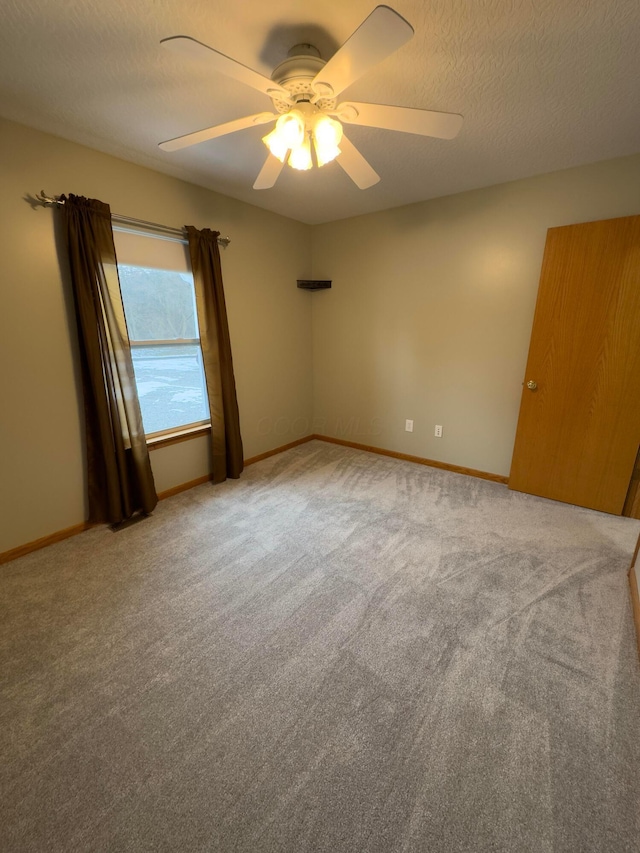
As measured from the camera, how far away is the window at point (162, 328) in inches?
96.6

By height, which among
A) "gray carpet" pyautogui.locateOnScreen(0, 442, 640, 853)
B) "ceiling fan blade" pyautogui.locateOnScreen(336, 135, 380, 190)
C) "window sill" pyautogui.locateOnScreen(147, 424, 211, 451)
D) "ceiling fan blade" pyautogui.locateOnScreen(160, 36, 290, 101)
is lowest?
"gray carpet" pyautogui.locateOnScreen(0, 442, 640, 853)

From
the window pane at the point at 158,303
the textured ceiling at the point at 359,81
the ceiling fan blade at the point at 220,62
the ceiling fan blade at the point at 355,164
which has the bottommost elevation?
the window pane at the point at 158,303

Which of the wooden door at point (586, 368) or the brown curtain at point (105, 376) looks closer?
the brown curtain at point (105, 376)

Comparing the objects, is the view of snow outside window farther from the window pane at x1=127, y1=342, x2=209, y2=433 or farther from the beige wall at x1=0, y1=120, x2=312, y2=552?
the beige wall at x1=0, y1=120, x2=312, y2=552

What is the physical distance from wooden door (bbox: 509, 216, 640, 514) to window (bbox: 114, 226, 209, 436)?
2.71 m

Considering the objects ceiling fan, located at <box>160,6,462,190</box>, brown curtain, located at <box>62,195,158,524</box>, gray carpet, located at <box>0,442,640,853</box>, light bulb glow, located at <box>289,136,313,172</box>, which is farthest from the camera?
brown curtain, located at <box>62,195,158,524</box>

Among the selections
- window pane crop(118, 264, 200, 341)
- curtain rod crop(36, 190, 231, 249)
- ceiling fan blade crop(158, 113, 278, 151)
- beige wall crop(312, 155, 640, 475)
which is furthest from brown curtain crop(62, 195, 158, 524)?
beige wall crop(312, 155, 640, 475)

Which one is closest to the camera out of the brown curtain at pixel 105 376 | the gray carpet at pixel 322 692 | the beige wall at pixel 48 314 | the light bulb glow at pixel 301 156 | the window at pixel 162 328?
the gray carpet at pixel 322 692

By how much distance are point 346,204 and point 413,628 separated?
3264 millimetres

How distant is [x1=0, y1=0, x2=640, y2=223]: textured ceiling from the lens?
1.22m

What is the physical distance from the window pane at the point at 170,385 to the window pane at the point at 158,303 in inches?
4.2

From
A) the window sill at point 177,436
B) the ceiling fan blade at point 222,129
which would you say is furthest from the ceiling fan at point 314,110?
the window sill at point 177,436

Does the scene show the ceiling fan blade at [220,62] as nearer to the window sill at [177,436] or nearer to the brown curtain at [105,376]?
the brown curtain at [105,376]

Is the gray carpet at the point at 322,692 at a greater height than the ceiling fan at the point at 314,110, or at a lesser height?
lesser
